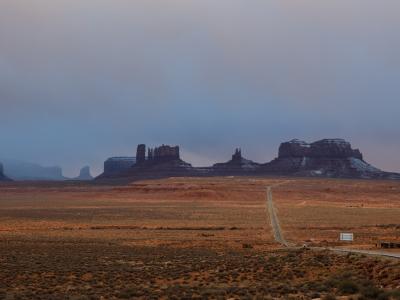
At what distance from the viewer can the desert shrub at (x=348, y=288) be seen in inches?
776

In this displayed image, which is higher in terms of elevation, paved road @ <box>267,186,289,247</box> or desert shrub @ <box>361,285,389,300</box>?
desert shrub @ <box>361,285,389,300</box>

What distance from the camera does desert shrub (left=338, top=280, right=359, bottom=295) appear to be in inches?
776

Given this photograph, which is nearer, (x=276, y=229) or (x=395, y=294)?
(x=395, y=294)

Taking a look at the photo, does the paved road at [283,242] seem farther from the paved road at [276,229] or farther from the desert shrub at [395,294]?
the desert shrub at [395,294]

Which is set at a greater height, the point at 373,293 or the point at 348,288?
the point at 373,293

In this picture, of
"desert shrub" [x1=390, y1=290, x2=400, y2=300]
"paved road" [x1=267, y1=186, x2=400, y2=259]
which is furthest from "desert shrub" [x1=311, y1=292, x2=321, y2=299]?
"paved road" [x1=267, y1=186, x2=400, y2=259]

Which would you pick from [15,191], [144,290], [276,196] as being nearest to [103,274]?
[144,290]

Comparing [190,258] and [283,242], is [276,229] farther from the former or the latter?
[190,258]

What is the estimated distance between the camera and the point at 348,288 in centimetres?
1994

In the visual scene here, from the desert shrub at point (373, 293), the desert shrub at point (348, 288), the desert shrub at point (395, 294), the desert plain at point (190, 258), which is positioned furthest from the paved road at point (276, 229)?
the desert shrub at point (395, 294)

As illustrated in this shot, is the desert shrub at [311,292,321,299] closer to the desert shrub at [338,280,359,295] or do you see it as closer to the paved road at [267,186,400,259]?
the desert shrub at [338,280,359,295]

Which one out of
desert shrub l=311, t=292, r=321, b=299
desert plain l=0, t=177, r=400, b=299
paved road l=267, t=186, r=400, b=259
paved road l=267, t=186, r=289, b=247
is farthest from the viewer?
paved road l=267, t=186, r=289, b=247

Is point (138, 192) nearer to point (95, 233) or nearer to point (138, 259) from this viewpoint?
point (95, 233)

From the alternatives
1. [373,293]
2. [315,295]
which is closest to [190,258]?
[315,295]
